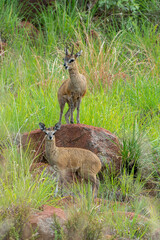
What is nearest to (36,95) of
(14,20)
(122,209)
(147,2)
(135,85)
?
(135,85)

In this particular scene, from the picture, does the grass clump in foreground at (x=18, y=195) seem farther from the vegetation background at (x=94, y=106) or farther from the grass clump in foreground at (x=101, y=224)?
the grass clump in foreground at (x=101, y=224)

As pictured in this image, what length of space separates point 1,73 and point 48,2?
4793 millimetres

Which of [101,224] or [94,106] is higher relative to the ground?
[94,106]

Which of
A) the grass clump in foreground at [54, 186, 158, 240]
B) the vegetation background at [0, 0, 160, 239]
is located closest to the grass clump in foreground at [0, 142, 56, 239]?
the vegetation background at [0, 0, 160, 239]

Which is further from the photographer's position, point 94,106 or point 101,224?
point 94,106

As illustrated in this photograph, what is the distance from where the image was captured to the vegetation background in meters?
5.25

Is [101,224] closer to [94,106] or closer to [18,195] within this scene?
[18,195]

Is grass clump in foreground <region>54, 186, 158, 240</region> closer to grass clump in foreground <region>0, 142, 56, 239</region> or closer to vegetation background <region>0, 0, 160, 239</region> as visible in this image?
vegetation background <region>0, 0, 160, 239</region>

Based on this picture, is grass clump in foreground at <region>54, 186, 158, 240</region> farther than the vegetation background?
No

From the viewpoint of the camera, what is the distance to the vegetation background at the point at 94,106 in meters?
5.25

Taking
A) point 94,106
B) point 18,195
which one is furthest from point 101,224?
point 94,106

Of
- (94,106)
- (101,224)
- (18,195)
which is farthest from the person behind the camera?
(94,106)

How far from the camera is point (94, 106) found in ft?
27.1

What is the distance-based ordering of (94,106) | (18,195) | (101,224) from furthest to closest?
(94,106)
(18,195)
(101,224)
